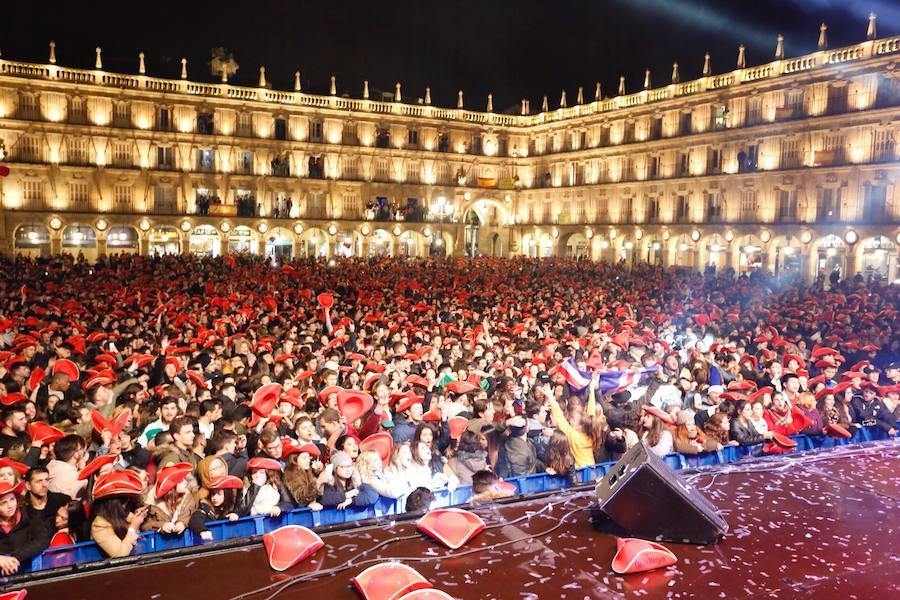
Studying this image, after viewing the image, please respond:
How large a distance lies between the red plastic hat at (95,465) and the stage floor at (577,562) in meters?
2.37

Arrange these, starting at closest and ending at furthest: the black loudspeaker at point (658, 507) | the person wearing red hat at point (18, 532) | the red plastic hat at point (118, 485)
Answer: the black loudspeaker at point (658, 507)
the person wearing red hat at point (18, 532)
the red plastic hat at point (118, 485)

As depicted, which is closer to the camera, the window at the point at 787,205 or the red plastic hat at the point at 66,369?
the red plastic hat at the point at 66,369

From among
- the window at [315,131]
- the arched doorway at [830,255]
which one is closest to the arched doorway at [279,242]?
the window at [315,131]

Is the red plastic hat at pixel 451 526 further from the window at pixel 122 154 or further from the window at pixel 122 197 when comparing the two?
the window at pixel 122 154

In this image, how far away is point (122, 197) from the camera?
4606 centimetres

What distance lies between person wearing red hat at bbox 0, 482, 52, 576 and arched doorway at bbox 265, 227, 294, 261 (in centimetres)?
4577

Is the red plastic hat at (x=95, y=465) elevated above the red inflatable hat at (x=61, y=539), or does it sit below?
above

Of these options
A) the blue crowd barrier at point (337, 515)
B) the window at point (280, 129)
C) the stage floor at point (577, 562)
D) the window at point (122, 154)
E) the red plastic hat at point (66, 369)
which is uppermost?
the window at point (280, 129)

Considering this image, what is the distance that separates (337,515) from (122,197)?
4553cm

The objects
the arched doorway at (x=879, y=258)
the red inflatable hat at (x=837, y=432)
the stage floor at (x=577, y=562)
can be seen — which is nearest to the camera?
the stage floor at (x=577, y=562)

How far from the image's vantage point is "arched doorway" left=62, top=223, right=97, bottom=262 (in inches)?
1772

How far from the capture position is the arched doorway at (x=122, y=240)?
46094mm

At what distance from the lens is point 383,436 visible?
7.22m

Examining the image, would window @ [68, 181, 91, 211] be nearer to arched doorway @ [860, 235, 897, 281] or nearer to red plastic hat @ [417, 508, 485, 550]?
arched doorway @ [860, 235, 897, 281]
